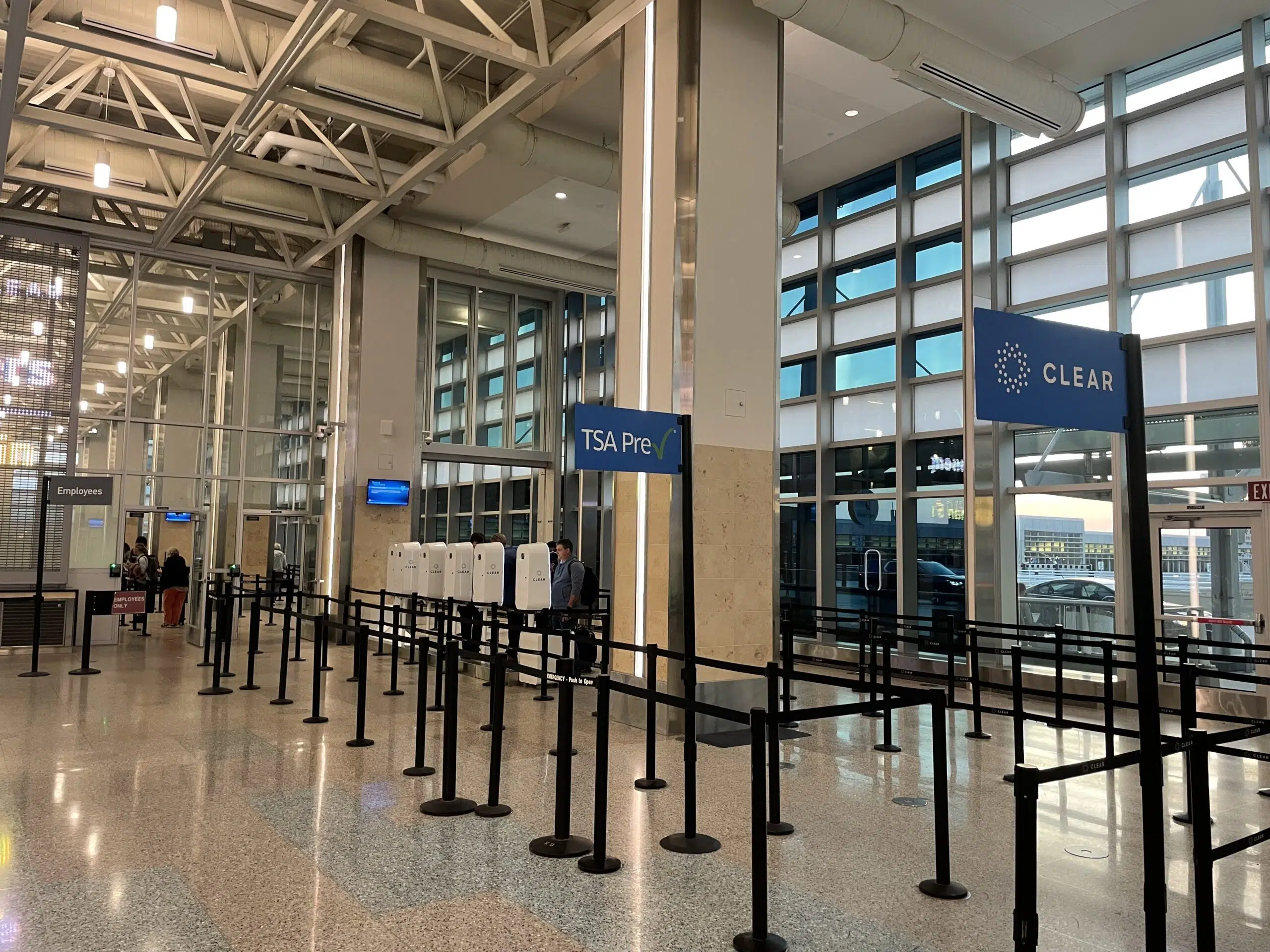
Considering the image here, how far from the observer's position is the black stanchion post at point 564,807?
15.0ft

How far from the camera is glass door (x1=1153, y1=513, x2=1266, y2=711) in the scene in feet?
30.4

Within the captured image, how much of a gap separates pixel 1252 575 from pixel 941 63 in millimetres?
6312

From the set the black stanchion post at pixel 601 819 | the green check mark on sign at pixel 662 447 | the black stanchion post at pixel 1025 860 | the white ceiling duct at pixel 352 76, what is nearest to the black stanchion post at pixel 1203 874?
the black stanchion post at pixel 1025 860

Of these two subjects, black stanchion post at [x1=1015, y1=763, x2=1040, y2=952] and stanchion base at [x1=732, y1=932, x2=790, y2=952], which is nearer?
black stanchion post at [x1=1015, y1=763, x2=1040, y2=952]

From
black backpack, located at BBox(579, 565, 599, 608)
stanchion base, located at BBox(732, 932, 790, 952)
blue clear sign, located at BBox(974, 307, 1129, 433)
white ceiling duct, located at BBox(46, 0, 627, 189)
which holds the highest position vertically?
white ceiling duct, located at BBox(46, 0, 627, 189)

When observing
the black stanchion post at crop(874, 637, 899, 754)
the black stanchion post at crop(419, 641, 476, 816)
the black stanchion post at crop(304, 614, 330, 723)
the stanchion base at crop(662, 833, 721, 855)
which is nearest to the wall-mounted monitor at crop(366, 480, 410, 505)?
the black stanchion post at crop(304, 614, 330, 723)

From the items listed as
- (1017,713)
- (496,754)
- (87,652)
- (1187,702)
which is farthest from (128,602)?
(1187,702)

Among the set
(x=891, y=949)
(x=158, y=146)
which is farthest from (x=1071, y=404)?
(x=158, y=146)

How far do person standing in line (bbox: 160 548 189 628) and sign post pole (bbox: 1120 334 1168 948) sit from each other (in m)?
16.9

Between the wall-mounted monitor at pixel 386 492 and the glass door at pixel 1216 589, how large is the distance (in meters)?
12.0

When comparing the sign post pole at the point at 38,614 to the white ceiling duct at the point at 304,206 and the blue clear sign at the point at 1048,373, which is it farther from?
the blue clear sign at the point at 1048,373

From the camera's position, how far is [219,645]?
9773mm

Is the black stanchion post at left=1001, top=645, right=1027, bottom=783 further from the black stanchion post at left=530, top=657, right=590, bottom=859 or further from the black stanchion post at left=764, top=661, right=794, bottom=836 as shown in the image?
the black stanchion post at left=530, top=657, right=590, bottom=859

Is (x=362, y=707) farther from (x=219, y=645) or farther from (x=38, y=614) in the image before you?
(x=38, y=614)
